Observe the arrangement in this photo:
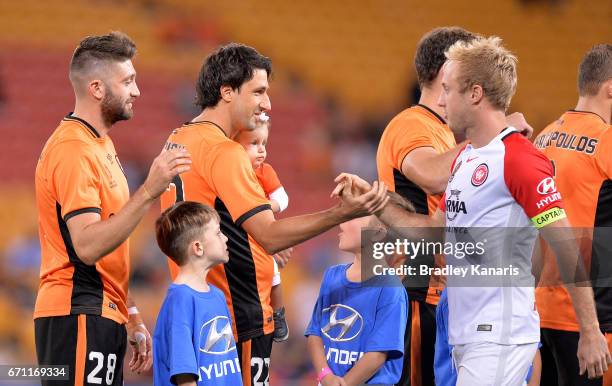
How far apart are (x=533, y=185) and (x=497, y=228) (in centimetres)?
22

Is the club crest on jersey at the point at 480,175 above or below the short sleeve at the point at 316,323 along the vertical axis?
above

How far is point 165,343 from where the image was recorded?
3.89 meters

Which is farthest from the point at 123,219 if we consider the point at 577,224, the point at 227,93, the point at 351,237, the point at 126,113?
the point at 577,224

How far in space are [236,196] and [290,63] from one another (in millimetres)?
9036

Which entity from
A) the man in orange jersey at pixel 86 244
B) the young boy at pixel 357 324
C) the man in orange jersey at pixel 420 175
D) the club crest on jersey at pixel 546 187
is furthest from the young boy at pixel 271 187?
the club crest on jersey at pixel 546 187

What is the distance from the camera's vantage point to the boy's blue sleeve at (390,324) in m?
4.31

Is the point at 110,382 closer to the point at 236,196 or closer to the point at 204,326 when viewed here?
the point at 204,326

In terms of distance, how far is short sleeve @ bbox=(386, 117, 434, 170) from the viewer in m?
4.78

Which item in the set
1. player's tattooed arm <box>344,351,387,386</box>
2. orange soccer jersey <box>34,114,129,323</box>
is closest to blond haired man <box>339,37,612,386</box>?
player's tattooed arm <box>344,351,387,386</box>

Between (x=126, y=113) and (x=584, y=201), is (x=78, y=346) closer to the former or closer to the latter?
(x=126, y=113)

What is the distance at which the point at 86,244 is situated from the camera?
149 inches

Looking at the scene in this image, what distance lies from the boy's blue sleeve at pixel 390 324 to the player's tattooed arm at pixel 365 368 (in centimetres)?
3

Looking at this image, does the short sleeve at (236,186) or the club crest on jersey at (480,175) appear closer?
the club crest on jersey at (480,175)

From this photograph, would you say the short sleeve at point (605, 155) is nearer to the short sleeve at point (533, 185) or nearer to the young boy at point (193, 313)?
the short sleeve at point (533, 185)
